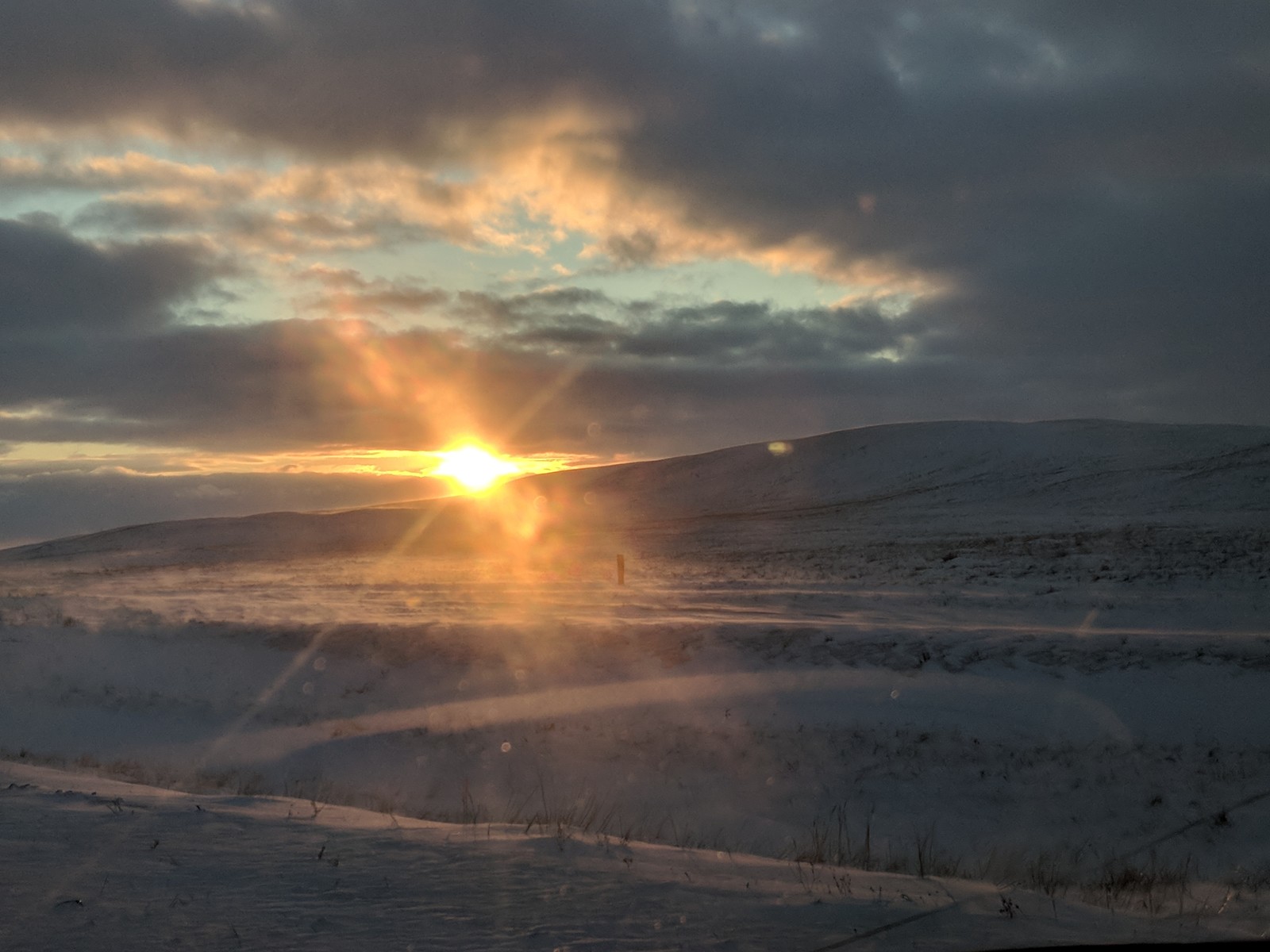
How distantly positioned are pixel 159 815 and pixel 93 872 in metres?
1.35

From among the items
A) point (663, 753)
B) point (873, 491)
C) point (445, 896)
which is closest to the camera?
point (445, 896)

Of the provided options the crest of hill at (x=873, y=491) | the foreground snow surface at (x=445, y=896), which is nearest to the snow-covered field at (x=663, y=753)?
the foreground snow surface at (x=445, y=896)

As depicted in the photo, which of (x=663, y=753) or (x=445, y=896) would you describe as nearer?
(x=445, y=896)

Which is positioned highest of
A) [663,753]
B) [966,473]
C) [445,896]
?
[966,473]

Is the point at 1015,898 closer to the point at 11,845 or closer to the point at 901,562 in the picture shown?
the point at 11,845

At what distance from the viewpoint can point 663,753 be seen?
39.2 feet

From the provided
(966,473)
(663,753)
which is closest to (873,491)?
(966,473)

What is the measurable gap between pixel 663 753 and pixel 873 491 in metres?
55.1

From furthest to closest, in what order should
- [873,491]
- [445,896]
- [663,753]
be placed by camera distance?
[873,491]
[663,753]
[445,896]

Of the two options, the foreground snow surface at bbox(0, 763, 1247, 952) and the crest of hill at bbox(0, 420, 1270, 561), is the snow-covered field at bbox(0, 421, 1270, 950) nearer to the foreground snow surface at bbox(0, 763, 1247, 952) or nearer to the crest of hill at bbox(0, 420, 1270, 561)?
the foreground snow surface at bbox(0, 763, 1247, 952)

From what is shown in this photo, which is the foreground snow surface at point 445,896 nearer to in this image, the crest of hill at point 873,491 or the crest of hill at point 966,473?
the crest of hill at point 873,491

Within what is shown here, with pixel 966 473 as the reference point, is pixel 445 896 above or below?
below

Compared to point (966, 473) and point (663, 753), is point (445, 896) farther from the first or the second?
point (966, 473)

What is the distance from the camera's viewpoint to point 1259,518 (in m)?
35.4
